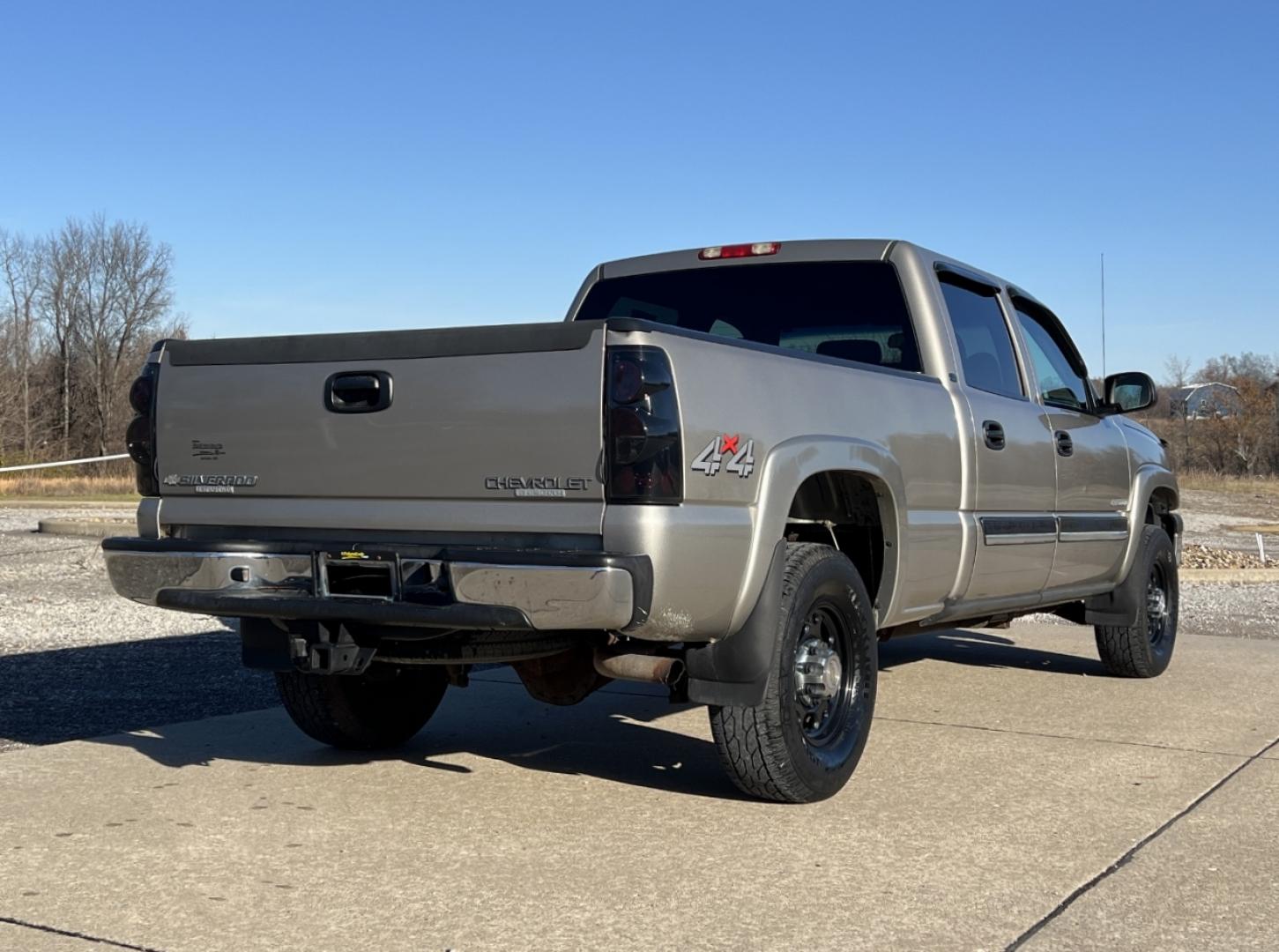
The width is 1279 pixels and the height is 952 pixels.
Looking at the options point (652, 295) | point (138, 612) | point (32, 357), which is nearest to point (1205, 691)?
point (652, 295)

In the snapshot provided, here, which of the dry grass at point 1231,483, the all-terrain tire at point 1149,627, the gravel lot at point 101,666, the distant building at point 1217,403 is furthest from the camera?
the distant building at point 1217,403

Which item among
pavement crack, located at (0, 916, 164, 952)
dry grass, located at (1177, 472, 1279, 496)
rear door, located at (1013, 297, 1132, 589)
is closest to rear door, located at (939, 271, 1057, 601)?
rear door, located at (1013, 297, 1132, 589)

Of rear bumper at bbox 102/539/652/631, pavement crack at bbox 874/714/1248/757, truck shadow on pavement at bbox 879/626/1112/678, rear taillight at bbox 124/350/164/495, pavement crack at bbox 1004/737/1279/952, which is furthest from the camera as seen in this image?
truck shadow on pavement at bbox 879/626/1112/678

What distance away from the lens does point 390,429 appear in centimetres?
462

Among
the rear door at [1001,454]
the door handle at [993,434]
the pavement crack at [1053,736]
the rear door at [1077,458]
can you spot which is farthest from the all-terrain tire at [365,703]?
the rear door at [1077,458]

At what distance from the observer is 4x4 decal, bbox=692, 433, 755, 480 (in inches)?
172

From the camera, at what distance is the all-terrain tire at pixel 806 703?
4797mm

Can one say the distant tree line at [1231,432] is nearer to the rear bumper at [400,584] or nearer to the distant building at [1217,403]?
the distant building at [1217,403]

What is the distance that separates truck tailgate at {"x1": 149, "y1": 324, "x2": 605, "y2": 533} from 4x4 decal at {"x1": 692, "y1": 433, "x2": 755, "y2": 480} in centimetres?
33

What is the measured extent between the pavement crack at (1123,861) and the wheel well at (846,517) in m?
1.32

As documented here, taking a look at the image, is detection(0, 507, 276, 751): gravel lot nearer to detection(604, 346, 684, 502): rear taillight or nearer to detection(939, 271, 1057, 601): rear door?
detection(604, 346, 684, 502): rear taillight

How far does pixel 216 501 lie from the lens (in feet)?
16.3

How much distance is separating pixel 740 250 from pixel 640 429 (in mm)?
2609

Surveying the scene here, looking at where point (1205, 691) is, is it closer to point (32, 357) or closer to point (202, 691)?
point (202, 691)
